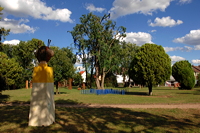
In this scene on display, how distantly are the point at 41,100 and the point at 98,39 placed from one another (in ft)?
84.5

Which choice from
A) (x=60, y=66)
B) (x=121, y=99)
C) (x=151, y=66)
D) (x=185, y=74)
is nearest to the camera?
(x=121, y=99)

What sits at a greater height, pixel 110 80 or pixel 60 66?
pixel 60 66

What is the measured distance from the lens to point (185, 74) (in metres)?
31.8

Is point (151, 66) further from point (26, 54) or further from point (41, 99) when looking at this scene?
point (26, 54)

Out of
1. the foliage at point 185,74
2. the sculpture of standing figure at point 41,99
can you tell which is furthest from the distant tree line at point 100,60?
the sculpture of standing figure at point 41,99

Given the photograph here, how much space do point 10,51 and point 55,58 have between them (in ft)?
103

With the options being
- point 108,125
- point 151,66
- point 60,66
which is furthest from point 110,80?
point 108,125

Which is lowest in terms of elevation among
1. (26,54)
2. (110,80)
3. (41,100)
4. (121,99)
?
(121,99)

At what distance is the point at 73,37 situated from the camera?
110ft

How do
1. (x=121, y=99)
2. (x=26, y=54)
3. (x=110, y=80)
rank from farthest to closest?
(x=110, y=80), (x=26, y=54), (x=121, y=99)

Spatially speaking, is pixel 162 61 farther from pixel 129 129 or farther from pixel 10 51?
pixel 10 51

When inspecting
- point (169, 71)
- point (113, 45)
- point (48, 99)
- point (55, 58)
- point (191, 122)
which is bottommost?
point (191, 122)

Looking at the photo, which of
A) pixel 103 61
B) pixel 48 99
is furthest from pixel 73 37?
pixel 48 99

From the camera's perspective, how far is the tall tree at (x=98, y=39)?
31.8m
